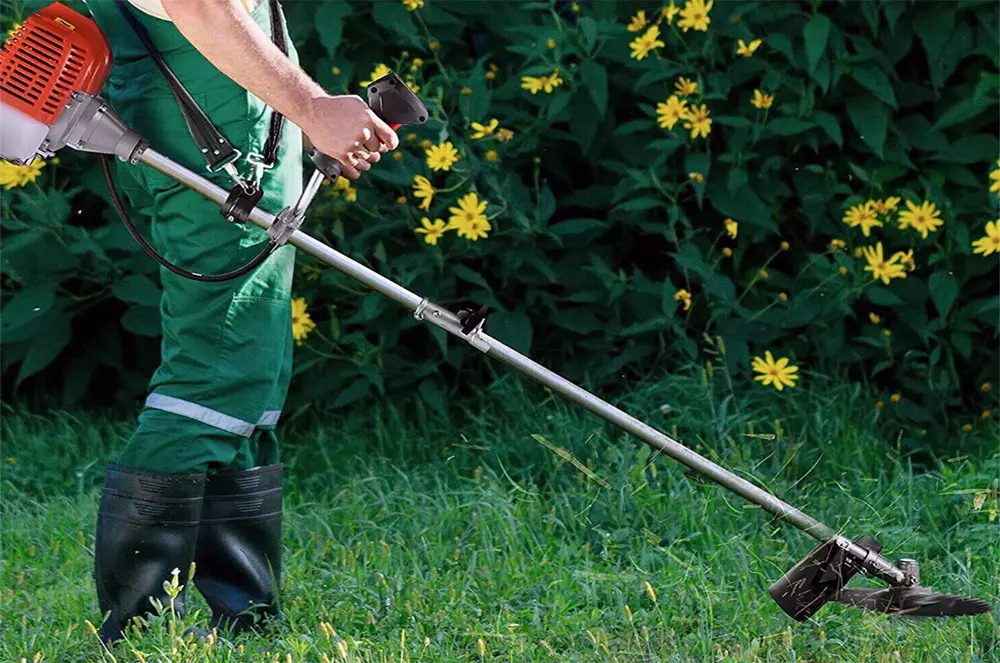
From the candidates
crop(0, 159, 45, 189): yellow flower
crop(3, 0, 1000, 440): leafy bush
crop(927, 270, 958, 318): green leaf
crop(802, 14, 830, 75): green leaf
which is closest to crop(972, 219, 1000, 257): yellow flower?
crop(3, 0, 1000, 440): leafy bush

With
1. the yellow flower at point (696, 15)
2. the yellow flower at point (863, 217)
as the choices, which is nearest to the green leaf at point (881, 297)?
the yellow flower at point (863, 217)

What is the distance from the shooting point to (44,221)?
3.82 m

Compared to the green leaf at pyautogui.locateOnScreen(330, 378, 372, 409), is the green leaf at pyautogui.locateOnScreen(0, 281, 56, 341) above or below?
above

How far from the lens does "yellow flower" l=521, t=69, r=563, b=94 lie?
144 inches

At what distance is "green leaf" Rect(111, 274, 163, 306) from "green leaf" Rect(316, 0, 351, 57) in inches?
30.7

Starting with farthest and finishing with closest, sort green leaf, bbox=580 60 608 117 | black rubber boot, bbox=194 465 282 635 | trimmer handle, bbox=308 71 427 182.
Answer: green leaf, bbox=580 60 608 117 < black rubber boot, bbox=194 465 282 635 < trimmer handle, bbox=308 71 427 182

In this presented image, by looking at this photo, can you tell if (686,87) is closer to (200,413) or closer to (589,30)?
(589,30)

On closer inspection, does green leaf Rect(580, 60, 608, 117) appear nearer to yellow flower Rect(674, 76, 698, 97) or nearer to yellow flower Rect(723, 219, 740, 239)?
yellow flower Rect(674, 76, 698, 97)

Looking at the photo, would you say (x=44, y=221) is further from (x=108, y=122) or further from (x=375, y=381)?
(x=108, y=122)

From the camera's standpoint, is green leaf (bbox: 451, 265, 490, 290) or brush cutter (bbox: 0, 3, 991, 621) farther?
green leaf (bbox: 451, 265, 490, 290)

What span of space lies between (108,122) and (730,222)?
1763mm

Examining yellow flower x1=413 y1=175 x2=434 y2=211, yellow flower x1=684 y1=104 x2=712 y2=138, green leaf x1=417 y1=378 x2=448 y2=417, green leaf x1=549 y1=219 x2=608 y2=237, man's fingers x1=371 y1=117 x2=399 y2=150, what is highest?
man's fingers x1=371 y1=117 x2=399 y2=150

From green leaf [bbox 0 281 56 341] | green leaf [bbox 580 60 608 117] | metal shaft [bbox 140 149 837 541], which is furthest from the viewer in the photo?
green leaf [bbox 0 281 56 341]

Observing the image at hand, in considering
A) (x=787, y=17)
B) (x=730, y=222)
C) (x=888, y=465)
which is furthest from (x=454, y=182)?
(x=888, y=465)
